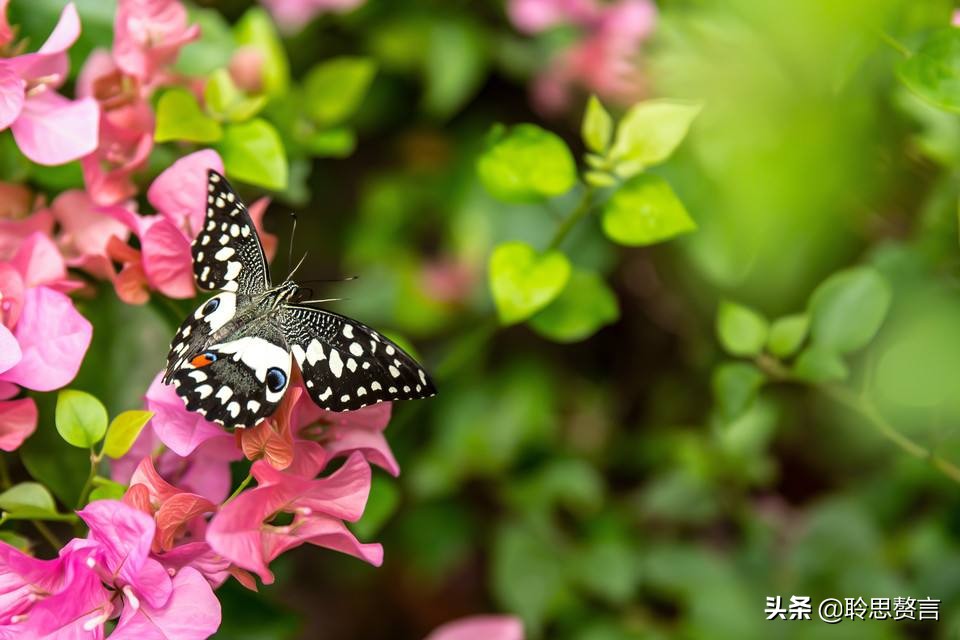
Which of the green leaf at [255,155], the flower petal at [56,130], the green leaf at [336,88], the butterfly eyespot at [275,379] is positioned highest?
the flower petal at [56,130]

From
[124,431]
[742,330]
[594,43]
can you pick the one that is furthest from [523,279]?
[594,43]

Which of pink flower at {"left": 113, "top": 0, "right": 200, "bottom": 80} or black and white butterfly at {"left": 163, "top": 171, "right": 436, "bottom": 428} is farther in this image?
pink flower at {"left": 113, "top": 0, "right": 200, "bottom": 80}

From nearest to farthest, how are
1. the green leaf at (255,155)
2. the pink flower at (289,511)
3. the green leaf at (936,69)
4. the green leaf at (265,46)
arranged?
1. the pink flower at (289,511)
2. the green leaf at (936,69)
3. the green leaf at (255,155)
4. the green leaf at (265,46)

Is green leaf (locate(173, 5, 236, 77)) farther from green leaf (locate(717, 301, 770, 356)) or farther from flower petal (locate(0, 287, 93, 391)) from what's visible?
green leaf (locate(717, 301, 770, 356))

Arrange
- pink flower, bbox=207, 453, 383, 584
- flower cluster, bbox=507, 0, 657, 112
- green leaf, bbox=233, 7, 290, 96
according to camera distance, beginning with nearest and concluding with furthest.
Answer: pink flower, bbox=207, 453, 383, 584, green leaf, bbox=233, 7, 290, 96, flower cluster, bbox=507, 0, 657, 112

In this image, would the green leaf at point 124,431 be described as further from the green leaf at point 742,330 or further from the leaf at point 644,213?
the green leaf at point 742,330

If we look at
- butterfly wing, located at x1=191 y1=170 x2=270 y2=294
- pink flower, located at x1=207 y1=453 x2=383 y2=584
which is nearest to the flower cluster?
butterfly wing, located at x1=191 y1=170 x2=270 y2=294

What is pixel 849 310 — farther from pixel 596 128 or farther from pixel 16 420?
pixel 16 420

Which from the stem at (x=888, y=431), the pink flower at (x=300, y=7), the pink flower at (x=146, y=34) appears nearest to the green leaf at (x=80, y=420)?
the pink flower at (x=146, y=34)

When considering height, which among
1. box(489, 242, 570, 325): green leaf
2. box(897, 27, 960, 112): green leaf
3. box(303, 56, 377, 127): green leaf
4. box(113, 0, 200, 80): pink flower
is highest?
box(897, 27, 960, 112): green leaf
